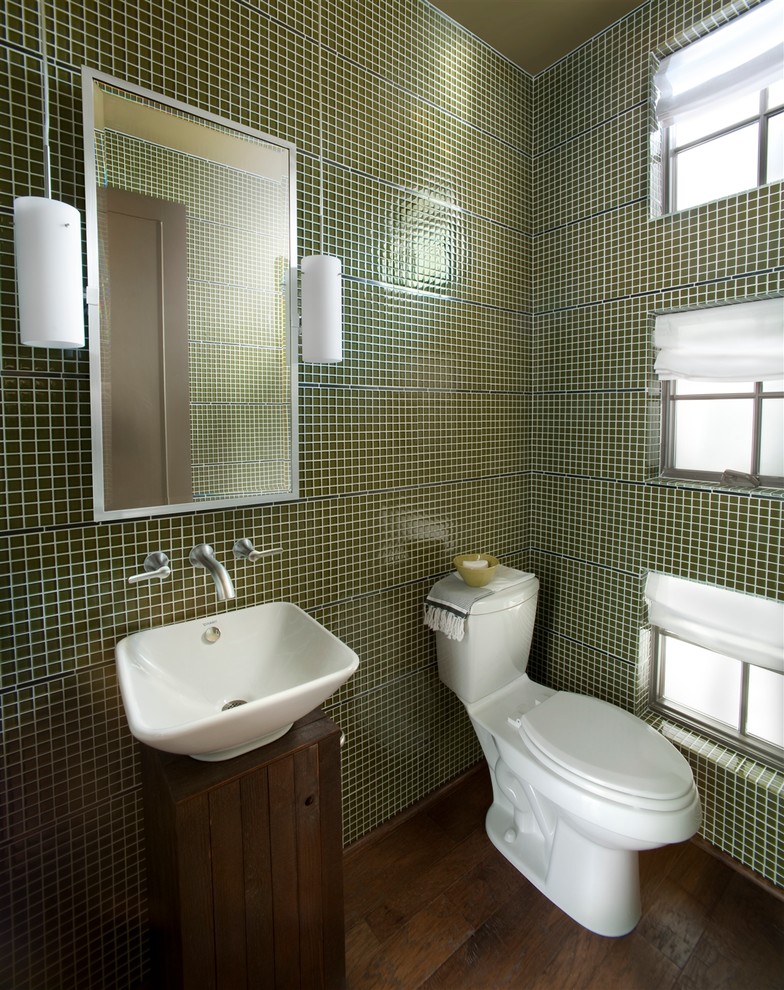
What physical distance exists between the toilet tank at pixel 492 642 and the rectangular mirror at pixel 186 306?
791 mm

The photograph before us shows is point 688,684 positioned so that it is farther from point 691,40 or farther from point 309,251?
point 691,40

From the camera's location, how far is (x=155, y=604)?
1.35 metres

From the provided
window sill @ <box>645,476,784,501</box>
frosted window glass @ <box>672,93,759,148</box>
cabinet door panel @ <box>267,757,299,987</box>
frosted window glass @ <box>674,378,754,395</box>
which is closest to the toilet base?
Answer: cabinet door panel @ <box>267,757,299,987</box>

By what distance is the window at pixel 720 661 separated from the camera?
172 centimetres

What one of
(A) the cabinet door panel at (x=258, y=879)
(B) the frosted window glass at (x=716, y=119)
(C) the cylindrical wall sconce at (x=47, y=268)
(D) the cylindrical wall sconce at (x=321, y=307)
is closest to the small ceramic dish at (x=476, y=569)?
(D) the cylindrical wall sconce at (x=321, y=307)

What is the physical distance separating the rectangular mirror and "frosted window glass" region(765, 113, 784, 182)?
153cm

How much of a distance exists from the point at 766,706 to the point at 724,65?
7.10 ft

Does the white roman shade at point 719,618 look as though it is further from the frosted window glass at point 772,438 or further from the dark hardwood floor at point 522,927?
the dark hardwood floor at point 522,927

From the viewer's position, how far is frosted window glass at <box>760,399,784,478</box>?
66.6 inches

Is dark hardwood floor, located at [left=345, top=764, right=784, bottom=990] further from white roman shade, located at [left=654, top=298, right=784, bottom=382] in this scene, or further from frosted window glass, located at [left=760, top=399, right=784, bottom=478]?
white roman shade, located at [left=654, top=298, right=784, bottom=382]

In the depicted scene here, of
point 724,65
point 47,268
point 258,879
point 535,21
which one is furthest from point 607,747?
point 535,21

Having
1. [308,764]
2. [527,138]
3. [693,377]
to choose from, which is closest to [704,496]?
[693,377]

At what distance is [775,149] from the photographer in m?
1.66

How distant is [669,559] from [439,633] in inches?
34.9
